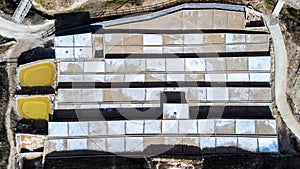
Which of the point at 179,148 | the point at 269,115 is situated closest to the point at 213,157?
the point at 179,148

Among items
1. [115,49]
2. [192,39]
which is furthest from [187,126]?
[115,49]

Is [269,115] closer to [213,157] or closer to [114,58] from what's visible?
[213,157]

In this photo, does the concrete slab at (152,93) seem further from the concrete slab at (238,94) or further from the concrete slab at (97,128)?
the concrete slab at (238,94)

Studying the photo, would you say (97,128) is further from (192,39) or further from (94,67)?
(192,39)

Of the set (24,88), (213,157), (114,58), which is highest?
(114,58)

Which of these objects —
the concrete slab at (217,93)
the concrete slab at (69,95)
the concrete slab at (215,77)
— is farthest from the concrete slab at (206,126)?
the concrete slab at (69,95)

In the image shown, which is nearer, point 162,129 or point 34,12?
point 162,129

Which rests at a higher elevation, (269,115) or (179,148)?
(269,115)
